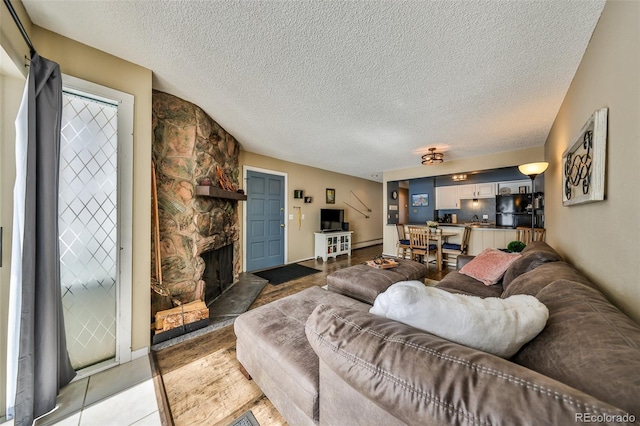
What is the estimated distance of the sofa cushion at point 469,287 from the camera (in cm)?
190

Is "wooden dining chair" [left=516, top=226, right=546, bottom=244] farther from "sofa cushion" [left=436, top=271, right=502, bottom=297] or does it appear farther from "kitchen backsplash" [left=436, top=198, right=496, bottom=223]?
"kitchen backsplash" [left=436, top=198, right=496, bottom=223]

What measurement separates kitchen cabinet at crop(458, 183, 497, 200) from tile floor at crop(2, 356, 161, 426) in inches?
269

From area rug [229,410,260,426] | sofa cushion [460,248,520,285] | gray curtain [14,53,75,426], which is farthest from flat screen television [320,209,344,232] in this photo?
gray curtain [14,53,75,426]

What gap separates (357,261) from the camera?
5.04 meters

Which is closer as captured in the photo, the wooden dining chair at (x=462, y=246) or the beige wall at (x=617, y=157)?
the beige wall at (x=617, y=157)

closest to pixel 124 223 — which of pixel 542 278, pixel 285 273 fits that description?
pixel 285 273

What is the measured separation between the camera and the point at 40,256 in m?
1.22

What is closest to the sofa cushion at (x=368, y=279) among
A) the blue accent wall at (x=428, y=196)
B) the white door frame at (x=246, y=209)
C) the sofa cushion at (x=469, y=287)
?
the sofa cushion at (x=469, y=287)

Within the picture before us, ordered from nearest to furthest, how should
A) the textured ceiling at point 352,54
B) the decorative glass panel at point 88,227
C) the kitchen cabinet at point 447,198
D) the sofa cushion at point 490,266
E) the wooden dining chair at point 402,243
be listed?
the textured ceiling at point 352,54 → the decorative glass panel at point 88,227 → the sofa cushion at point 490,266 → the wooden dining chair at point 402,243 → the kitchen cabinet at point 447,198

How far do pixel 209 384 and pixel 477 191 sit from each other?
667 centimetres

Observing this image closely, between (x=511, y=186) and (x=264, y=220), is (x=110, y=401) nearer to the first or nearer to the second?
(x=264, y=220)

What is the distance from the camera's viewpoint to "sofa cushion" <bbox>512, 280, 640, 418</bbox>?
49cm

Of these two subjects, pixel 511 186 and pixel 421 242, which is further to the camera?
pixel 511 186

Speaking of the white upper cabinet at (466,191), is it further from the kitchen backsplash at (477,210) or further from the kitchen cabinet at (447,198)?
the kitchen backsplash at (477,210)
